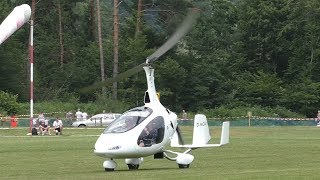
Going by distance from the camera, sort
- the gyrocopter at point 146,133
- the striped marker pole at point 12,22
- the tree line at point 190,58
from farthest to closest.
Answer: the tree line at point 190,58, the striped marker pole at point 12,22, the gyrocopter at point 146,133

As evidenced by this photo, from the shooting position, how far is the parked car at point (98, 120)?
83625 millimetres

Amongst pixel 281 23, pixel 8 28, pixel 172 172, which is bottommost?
pixel 172 172

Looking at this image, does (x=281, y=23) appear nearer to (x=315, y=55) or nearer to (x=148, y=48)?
(x=315, y=55)

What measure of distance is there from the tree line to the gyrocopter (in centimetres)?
5849

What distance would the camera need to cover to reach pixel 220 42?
113000 millimetres

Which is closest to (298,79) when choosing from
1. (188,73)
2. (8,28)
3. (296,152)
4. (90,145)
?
(188,73)

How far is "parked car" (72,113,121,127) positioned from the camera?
83.6 m

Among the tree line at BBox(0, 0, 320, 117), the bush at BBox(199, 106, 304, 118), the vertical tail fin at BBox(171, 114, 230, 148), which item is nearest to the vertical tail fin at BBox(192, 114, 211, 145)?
the vertical tail fin at BBox(171, 114, 230, 148)

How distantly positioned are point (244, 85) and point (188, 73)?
5.45m

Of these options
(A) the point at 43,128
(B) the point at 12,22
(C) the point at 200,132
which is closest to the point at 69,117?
(A) the point at 43,128

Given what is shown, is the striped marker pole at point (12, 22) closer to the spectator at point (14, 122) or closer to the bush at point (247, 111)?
the spectator at point (14, 122)

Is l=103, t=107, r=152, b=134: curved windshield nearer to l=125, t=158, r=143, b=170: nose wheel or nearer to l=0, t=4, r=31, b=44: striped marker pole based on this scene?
l=125, t=158, r=143, b=170: nose wheel

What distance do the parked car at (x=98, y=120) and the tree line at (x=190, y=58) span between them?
850 cm

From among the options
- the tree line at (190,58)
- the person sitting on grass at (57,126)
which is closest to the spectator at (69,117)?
the tree line at (190,58)
